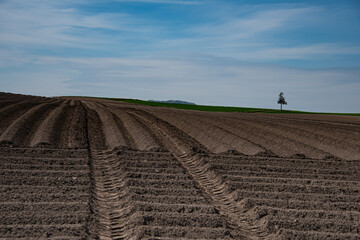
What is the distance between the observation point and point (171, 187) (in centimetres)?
986

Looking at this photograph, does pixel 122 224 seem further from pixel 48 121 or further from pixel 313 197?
pixel 48 121

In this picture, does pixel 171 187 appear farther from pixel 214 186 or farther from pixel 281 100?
pixel 281 100

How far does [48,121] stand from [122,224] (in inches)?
590

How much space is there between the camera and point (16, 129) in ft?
58.8

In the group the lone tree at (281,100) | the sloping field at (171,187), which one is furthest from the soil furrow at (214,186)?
the lone tree at (281,100)

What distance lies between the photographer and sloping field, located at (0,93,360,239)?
7176 mm

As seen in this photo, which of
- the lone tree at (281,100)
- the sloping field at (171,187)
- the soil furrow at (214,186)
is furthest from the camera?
the lone tree at (281,100)

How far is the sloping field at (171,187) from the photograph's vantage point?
718 cm

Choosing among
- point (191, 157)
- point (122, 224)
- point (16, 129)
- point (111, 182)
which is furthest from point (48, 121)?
point (122, 224)

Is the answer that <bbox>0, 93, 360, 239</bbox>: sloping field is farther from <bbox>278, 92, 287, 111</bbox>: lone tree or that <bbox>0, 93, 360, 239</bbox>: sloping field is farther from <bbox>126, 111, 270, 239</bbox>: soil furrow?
<bbox>278, 92, 287, 111</bbox>: lone tree

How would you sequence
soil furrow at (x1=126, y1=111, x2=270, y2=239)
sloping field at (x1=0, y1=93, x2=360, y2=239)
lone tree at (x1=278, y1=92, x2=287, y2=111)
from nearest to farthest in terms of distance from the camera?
sloping field at (x1=0, y1=93, x2=360, y2=239), soil furrow at (x1=126, y1=111, x2=270, y2=239), lone tree at (x1=278, y1=92, x2=287, y2=111)

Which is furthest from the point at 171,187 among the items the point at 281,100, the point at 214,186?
the point at 281,100

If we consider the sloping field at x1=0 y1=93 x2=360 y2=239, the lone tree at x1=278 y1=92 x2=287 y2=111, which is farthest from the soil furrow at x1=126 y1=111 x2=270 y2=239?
the lone tree at x1=278 y1=92 x2=287 y2=111

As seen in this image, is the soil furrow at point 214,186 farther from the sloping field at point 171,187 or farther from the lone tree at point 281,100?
the lone tree at point 281,100
